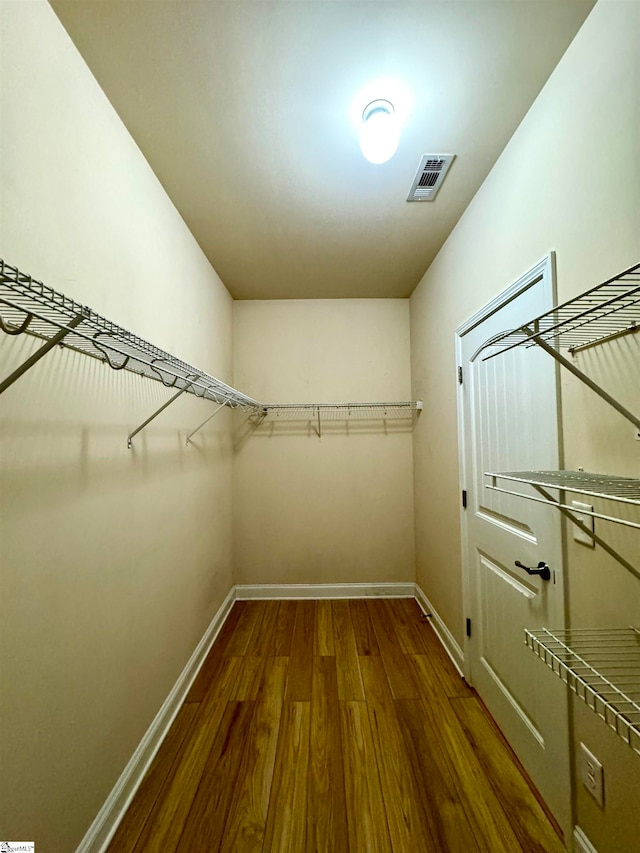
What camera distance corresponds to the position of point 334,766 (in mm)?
1334

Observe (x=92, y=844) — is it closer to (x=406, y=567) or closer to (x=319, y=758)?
(x=319, y=758)

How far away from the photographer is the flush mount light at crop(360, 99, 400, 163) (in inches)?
47.1

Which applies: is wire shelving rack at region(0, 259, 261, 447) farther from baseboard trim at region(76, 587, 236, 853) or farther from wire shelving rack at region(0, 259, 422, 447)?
→ baseboard trim at region(76, 587, 236, 853)

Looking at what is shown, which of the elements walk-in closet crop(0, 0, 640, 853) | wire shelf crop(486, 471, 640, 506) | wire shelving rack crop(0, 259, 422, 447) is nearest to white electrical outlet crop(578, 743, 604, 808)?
walk-in closet crop(0, 0, 640, 853)

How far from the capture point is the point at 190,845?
1.09 metres

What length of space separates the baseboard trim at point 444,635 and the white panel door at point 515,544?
11 centimetres

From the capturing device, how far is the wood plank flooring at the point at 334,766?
1110 mm

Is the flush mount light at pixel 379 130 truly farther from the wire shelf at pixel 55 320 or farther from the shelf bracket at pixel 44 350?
the shelf bracket at pixel 44 350

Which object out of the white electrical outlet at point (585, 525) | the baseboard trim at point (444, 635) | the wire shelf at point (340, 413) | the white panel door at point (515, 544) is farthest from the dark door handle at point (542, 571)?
the wire shelf at point (340, 413)

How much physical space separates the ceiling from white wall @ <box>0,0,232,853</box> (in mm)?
182

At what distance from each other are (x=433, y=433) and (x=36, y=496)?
88.0 inches

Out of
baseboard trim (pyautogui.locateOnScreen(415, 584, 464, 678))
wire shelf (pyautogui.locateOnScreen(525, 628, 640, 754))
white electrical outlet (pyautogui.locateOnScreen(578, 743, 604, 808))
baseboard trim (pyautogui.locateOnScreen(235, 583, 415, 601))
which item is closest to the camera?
wire shelf (pyautogui.locateOnScreen(525, 628, 640, 754))

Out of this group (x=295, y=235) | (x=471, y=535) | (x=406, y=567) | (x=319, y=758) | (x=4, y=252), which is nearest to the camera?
(x=4, y=252)

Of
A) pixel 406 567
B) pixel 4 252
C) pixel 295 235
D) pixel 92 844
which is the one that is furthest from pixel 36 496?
pixel 406 567
